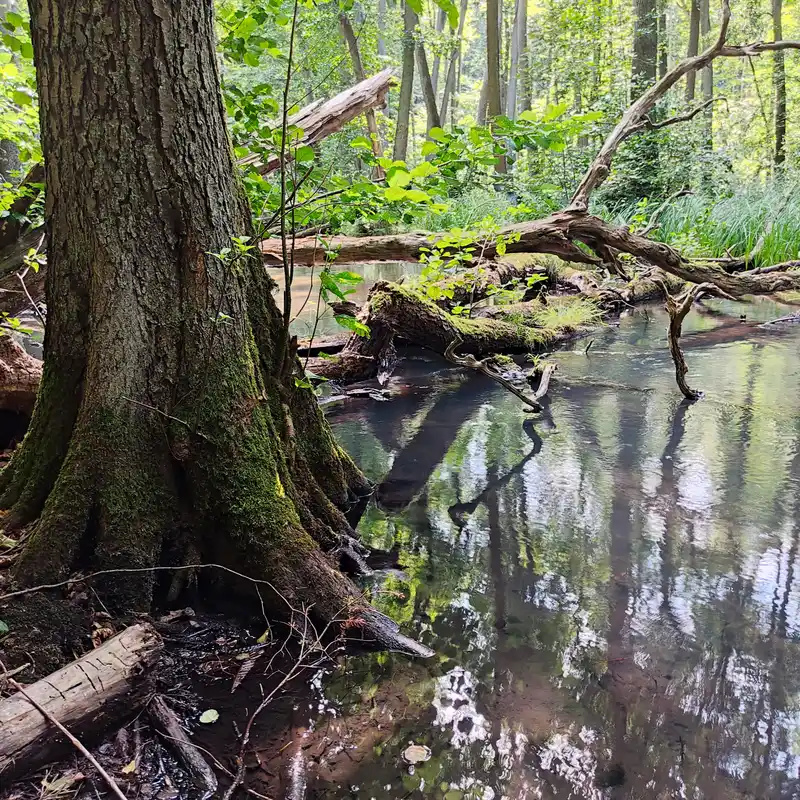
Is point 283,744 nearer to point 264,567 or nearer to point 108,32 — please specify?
point 264,567

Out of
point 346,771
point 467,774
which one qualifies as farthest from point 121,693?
point 467,774

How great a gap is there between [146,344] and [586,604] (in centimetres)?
232

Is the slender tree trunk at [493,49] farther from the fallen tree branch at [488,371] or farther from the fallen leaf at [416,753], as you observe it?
the fallen leaf at [416,753]

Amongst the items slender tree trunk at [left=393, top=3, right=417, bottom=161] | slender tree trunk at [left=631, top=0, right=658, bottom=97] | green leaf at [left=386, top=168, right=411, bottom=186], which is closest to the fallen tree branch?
green leaf at [left=386, top=168, right=411, bottom=186]

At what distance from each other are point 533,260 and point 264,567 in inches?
333

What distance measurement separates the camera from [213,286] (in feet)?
8.82

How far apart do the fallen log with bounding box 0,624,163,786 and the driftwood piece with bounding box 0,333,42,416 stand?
8.96 feet

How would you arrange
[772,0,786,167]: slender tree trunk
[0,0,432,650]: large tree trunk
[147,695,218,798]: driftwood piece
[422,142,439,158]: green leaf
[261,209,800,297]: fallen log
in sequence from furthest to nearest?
[772,0,786,167]: slender tree trunk < [261,209,800,297]: fallen log < [422,142,439,158]: green leaf < [0,0,432,650]: large tree trunk < [147,695,218,798]: driftwood piece

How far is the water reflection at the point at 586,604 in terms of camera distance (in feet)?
6.99

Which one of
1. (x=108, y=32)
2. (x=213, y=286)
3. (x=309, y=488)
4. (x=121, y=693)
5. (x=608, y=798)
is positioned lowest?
(x=608, y=798)

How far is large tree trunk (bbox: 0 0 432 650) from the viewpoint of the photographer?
8.02 ft

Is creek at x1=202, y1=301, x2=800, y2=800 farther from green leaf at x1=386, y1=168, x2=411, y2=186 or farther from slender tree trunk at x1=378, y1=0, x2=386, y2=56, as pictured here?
slender tree trunk at x1=378, y1=0, x2=386, y2=56

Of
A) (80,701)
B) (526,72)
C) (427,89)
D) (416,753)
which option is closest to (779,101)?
(427,89)

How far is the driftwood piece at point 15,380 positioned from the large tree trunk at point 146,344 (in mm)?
1598
